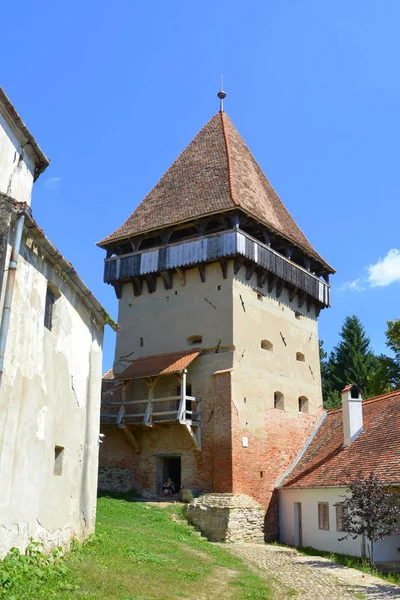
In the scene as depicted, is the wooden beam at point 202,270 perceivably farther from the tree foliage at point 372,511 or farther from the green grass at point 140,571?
the tree foliage at point 372,511

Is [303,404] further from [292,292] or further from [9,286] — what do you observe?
[9,286]

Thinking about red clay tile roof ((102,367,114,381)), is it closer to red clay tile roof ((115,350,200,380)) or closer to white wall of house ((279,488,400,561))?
red clay tile roof ((115,350,200,380))

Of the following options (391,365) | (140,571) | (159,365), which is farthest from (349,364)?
(140,571)

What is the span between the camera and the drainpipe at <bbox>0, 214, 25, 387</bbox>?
31.9ft

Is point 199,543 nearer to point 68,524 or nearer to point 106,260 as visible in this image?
point 68,524

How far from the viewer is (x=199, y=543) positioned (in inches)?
734

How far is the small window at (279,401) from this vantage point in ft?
83.0

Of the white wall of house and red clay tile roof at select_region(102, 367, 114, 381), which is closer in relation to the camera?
the white wall of house

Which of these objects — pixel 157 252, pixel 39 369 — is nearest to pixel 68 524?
pixel 39 369

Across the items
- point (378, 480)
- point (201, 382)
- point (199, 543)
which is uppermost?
point (201, 382)

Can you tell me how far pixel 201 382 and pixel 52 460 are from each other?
12393 millimetres

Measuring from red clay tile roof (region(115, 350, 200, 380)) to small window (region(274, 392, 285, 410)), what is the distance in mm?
3958

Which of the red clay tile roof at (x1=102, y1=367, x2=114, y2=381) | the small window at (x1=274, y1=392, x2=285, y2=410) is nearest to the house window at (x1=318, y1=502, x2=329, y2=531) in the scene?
the small window at (x1=274, y1=392, x2=285, y2=410)

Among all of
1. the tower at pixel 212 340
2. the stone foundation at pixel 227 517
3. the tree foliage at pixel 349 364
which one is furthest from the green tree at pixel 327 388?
the stone foundation at pixel 227 517
